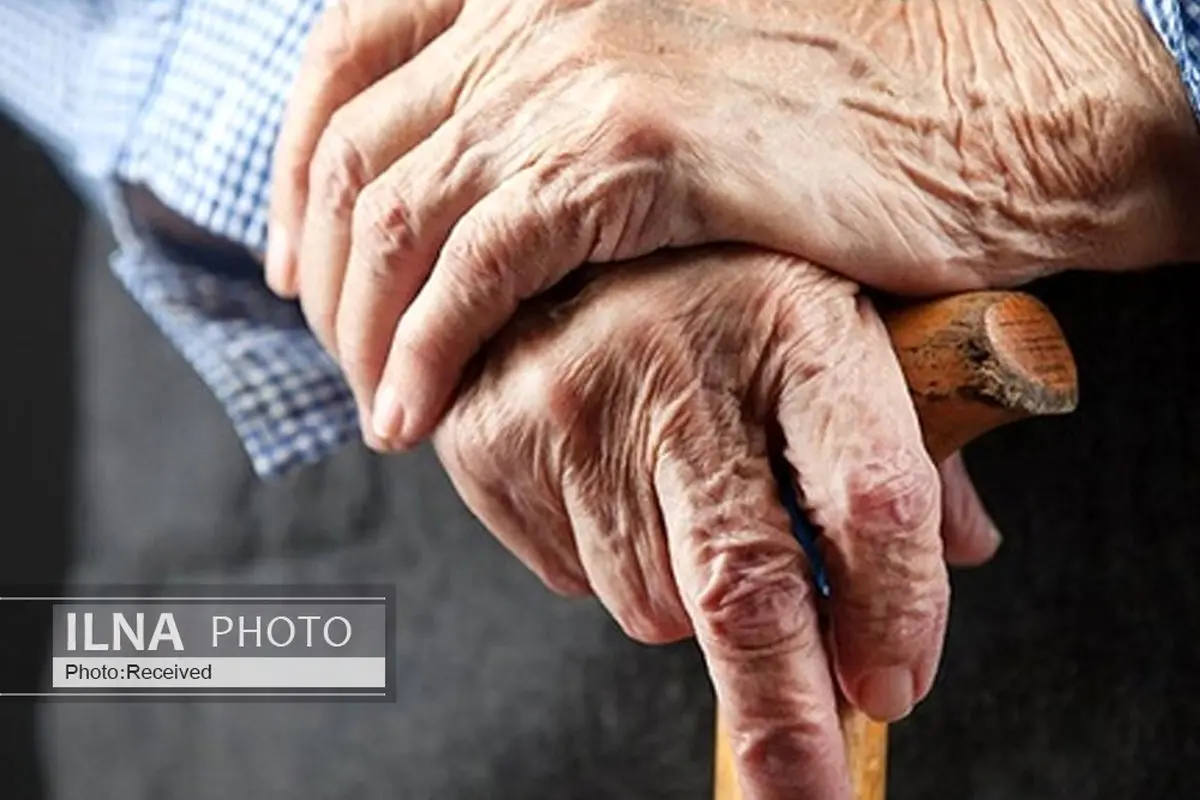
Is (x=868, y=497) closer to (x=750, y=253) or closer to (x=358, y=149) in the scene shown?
(x=750, y=253)

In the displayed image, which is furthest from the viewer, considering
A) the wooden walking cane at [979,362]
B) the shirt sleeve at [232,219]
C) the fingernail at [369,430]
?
the shirt sleeve at [232,219]

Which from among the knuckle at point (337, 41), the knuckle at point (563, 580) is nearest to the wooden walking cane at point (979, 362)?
the knuckle at point (563, 580)

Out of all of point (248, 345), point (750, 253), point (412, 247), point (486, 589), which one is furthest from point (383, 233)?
point (486, 589)

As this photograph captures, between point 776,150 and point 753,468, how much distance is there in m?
0.09

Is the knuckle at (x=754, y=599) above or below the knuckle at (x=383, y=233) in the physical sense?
below

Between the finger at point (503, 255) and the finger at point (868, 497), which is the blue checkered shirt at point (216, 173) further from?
the finger at point (868, 497)

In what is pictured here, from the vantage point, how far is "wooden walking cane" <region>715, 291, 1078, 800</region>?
44cm

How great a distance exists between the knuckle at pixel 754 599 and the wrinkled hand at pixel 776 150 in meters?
0.09

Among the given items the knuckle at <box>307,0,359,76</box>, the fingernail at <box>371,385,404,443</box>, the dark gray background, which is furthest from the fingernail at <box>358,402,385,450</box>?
the dark gray background

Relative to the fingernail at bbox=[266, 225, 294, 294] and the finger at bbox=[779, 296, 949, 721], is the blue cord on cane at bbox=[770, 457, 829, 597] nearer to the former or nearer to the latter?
the finger at bbox=[779, 296, 949, 721]

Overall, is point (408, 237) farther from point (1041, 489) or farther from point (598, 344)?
point (1041, 489)

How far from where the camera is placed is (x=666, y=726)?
0.78 metres

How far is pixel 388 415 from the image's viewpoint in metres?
0.53

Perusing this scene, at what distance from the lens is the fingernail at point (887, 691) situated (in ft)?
1.55
